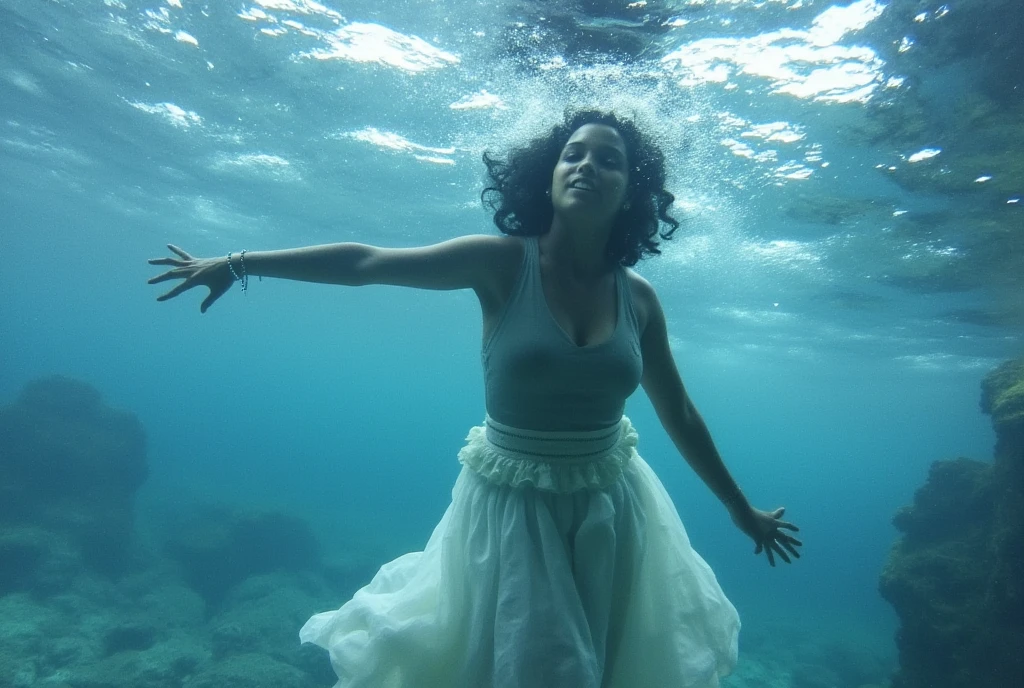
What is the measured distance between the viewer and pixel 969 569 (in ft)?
41.8

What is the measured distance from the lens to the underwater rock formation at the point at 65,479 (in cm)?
1634

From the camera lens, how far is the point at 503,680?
2.13 m

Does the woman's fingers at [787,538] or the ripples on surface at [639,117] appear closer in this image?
the woman's fingers at [787,538]

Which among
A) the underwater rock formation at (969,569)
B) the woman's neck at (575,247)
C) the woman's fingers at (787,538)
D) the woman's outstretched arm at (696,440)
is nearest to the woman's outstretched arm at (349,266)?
the woman's neck at (575,247)

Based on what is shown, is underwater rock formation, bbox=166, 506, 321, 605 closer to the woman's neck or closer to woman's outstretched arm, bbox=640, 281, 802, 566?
woman's outstretched arm, bbox=640, 281, 802, 566

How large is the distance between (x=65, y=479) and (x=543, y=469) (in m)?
23.4

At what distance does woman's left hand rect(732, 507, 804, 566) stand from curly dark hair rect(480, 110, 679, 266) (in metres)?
1.44

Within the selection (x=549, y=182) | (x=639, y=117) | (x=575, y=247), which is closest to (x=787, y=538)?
(x=575, y=247)

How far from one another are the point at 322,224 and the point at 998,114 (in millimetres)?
22074

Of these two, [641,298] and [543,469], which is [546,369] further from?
[641,298]

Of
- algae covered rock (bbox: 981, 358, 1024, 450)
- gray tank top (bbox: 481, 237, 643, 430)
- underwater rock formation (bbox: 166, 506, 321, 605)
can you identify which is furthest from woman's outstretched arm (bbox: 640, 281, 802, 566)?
underwater rock formation (bbox: 166, 506, 321, 605)

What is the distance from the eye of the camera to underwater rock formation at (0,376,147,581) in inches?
643

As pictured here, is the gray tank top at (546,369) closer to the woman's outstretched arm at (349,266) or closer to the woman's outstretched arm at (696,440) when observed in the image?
the woman's outstretched arm at (349,266)

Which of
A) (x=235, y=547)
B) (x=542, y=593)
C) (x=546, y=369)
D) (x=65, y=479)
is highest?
(x=546, y=369)
